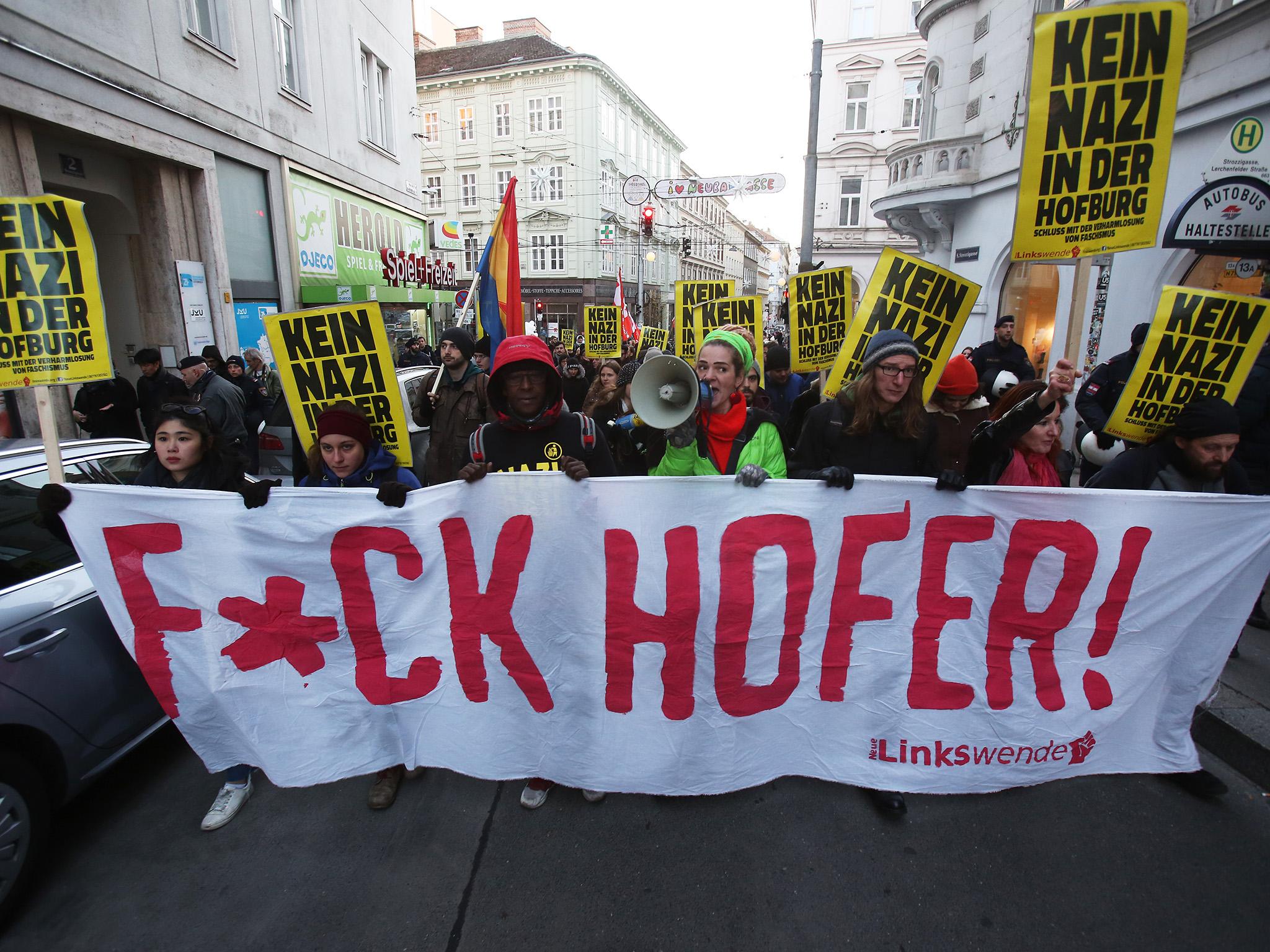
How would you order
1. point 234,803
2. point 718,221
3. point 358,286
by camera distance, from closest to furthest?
point 234,803, point 358,286, point 718,221

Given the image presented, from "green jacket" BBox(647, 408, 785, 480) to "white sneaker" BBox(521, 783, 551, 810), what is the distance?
4.85ft

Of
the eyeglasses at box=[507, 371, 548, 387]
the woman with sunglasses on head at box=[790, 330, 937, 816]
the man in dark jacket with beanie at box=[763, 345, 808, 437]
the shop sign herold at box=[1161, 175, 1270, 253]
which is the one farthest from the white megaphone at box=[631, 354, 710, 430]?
the shop sign herold at box=[1161, 175, 1270, 253]

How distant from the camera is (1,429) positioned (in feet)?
23.4

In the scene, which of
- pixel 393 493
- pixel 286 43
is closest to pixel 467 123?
pixel 286 43

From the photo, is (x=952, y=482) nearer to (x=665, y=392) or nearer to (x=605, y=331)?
(x=665, y=392)

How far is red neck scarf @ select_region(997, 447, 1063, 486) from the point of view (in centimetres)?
323

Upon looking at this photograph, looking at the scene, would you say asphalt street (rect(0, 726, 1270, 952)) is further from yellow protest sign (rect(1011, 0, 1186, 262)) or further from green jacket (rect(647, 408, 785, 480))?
yellow protest sign (rect(1011, 0, 1186, 262))

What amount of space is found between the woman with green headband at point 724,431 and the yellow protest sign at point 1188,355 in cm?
189

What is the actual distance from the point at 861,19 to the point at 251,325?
2919 cm

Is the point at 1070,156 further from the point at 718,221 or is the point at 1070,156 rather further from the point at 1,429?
the point at 718,221

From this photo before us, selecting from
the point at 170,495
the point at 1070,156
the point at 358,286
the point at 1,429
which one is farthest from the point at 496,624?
the point at 358,286

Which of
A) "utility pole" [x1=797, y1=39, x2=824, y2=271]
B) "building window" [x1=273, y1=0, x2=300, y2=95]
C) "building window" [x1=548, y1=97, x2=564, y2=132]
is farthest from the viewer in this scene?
"building window" [x1=548, y1=97, x2=564, y2=132]

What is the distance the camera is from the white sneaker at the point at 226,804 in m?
2.73

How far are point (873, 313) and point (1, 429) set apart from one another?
8.96m
